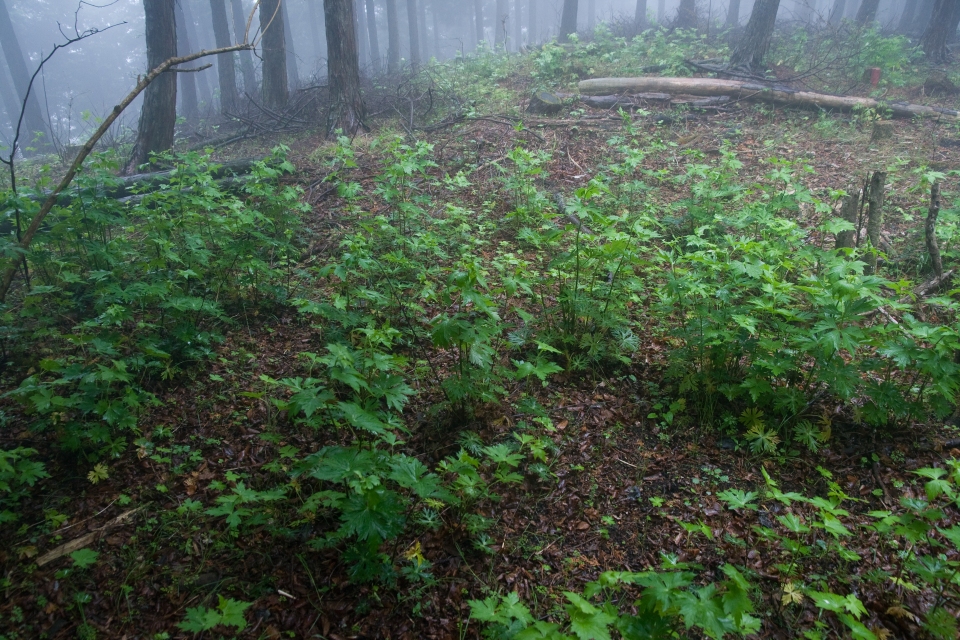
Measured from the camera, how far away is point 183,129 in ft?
52.4

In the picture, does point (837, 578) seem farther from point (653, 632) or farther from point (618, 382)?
point (618, 382)

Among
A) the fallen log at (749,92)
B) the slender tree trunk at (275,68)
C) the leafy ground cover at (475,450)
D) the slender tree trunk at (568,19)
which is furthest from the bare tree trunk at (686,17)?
the leafy ground cover at (475,450)

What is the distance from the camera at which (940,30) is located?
13.9 metres

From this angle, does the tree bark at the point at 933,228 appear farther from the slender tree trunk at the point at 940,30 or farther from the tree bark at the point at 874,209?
the slender tree trunk at the point at 940,30

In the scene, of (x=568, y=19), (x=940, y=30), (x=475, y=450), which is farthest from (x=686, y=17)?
(x=475, y=450)

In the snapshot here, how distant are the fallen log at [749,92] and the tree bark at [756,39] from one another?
4.92 feet

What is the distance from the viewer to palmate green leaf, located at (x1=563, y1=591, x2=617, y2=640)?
6.98ft

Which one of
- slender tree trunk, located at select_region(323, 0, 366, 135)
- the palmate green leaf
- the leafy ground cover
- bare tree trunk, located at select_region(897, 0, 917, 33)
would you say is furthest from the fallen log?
the palmate green leaf

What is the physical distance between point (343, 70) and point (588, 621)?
457 inches

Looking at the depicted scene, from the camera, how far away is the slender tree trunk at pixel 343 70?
10844mm

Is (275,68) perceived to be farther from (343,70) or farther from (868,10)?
(868,10)

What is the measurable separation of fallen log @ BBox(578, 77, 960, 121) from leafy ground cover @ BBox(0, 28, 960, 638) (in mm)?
7200

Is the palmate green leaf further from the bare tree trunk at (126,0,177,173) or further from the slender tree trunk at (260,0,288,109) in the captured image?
the slender tree trunk at (260,0,288,109)

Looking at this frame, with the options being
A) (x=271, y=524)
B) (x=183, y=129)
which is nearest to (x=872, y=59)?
(x=271, y=524)
